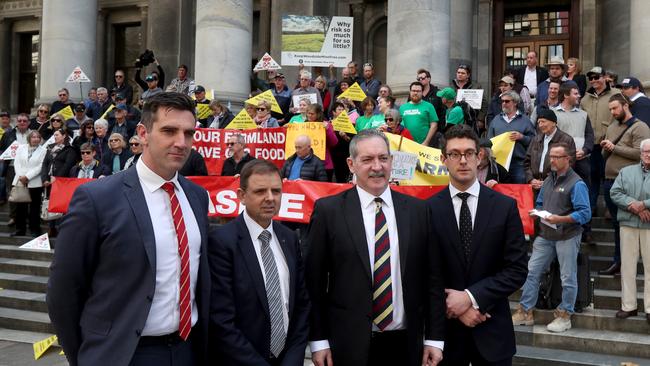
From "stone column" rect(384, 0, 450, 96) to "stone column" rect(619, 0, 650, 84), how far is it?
3447mm

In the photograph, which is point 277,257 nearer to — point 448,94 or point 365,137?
point 365,137

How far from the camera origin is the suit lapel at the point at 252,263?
3609 millimetres

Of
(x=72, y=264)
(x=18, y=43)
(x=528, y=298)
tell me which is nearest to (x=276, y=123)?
(x=528, y=298)

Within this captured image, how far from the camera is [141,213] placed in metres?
3.12

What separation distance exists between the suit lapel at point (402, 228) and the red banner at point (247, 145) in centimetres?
720

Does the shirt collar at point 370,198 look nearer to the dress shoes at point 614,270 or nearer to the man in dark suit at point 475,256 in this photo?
the man in dark suit at point 475,256

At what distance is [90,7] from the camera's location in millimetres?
18453

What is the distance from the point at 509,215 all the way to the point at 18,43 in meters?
27.8

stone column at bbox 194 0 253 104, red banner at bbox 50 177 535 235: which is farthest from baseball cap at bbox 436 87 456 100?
stone column at bbox 194 0 253 104

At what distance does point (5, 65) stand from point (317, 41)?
18610mm

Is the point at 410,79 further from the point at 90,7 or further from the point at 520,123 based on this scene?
the point at 90,7

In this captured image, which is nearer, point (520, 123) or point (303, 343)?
point (303, 343)

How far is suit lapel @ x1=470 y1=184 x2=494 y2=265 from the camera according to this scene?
4.04m

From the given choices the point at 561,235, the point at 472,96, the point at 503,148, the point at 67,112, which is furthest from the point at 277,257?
the point at 67,112
